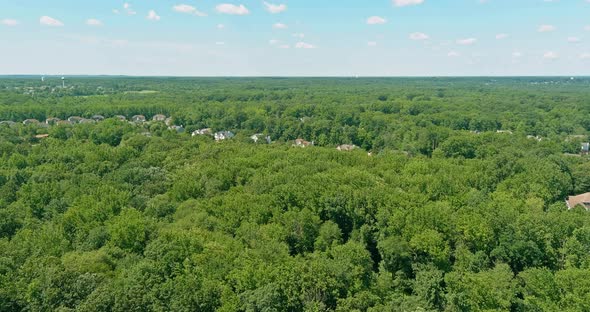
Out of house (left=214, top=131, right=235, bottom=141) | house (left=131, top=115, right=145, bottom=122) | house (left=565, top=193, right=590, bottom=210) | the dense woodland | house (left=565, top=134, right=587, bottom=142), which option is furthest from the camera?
house (left=131, top=115, right=145, bottom=122)

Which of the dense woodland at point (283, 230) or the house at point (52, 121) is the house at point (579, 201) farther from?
the house at point (52, 121)

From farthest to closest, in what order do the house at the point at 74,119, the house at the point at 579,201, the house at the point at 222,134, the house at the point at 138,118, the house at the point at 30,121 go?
the house at the point at 138,118 < the house at the point at 74,119 < the house at the point at 30,121 < the house at the point at 222,134 < the house at the point at 579,201

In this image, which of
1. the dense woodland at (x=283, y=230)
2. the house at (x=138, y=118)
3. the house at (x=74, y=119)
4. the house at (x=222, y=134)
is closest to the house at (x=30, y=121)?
the house at (x=74, y=119)

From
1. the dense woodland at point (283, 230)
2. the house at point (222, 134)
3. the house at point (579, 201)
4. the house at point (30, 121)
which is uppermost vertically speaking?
the house at point (30, 121)

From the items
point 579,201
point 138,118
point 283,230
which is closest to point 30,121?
point 138,118

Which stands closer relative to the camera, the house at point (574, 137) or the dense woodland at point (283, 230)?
the dense woodland at point (283, 230)

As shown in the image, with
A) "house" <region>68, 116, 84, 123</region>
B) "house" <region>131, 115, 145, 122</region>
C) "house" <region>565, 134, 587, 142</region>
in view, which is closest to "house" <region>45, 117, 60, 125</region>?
"house" <region>68, 116, 84, 123</region>

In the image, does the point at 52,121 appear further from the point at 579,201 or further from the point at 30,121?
the point at 579,201

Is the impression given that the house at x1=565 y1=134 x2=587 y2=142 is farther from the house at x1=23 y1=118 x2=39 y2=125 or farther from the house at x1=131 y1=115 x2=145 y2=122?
the house at x1=23 y1=118 x2=39 y2=125

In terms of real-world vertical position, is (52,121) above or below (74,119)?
below

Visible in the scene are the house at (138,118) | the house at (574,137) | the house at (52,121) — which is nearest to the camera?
the house at (574,137)

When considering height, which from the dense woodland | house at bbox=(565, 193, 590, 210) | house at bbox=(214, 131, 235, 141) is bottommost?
house at bbox=(565, 193, 590, 210)
